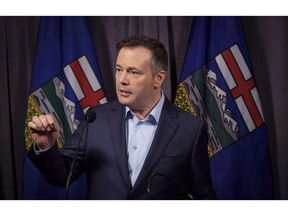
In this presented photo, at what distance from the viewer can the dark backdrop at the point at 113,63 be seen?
2041mm

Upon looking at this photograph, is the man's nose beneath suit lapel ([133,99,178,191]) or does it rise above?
above

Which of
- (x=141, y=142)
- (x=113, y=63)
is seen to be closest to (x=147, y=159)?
(x=141, y=142)

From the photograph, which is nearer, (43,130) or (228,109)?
(43,130)

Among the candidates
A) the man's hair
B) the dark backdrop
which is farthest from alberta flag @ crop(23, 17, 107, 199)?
the man's hair

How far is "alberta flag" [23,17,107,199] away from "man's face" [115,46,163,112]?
35cm

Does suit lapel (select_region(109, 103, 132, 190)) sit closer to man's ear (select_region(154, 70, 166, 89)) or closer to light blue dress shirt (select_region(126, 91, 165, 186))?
light blue dress shirt (select_region(126, 91, 165, 186))

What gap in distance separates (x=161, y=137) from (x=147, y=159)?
0.11m

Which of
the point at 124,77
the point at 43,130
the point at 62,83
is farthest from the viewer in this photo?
the point at 62,83

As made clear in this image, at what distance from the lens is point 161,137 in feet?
5.78

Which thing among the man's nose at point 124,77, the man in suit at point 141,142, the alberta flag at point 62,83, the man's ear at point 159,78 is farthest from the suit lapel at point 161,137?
the alberta flag at point 62,83

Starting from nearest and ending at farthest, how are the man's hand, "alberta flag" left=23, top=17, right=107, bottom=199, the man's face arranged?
the man's hand, the man's face, "alberta flag" left=23, top=17, right=107, bottom=199

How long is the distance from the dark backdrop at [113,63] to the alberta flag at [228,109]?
5cm

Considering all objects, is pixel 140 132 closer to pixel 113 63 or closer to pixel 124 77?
pixel 124 77

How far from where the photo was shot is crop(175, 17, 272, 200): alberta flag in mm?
2045
